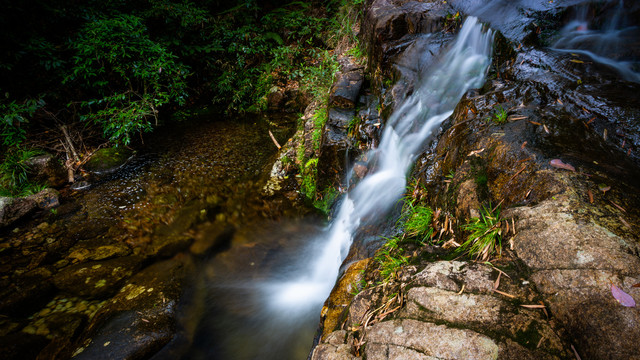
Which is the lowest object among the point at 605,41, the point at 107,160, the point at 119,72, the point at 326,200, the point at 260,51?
the point at 326,200

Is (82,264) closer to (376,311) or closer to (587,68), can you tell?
(376,311)

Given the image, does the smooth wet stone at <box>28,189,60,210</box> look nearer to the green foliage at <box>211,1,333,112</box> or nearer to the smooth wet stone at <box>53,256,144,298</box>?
the smooth wet stone at <box>53,256,144,298</box>

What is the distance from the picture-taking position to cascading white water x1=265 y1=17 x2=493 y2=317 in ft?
13.0

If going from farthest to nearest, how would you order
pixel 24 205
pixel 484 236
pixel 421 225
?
1. pixel 24 205
2. pixel 421 225
3. pixel 484 236

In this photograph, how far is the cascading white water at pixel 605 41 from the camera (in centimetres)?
288

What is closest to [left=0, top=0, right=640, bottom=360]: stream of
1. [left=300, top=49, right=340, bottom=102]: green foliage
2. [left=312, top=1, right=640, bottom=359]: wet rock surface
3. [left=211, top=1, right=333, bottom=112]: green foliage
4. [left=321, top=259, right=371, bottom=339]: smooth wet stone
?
[left=312, top=1, right=640, bottom=359]: wet rock surface

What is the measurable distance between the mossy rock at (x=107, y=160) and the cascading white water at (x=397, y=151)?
18.3ft

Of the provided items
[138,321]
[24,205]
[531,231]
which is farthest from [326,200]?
[24,205]

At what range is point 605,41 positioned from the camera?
3.15 meters

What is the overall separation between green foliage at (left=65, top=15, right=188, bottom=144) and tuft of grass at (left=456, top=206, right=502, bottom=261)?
25.4 feet

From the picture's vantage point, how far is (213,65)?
9.59m

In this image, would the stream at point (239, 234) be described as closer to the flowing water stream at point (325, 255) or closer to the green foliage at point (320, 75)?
the flowing water stream at point (325, 255)

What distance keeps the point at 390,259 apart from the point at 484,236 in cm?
97

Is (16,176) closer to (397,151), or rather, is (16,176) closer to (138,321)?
(138,321)
